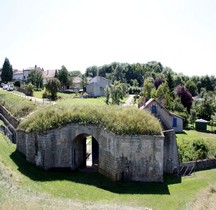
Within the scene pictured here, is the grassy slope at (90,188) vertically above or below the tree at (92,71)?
below

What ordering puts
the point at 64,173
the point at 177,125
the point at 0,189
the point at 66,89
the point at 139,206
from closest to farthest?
the point at 0,189, the point at 139,206, the point at 64,173, the point at 177,125, the point at 66,89

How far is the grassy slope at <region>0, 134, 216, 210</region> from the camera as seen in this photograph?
1483 centimetres

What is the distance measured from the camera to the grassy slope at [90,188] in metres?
14.8

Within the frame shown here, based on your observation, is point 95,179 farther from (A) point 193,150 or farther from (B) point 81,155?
(A) point 193,150

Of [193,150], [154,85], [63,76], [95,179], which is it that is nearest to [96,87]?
[63,76]

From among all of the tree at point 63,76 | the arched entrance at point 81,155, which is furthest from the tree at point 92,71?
the arched entrance at point 81,155

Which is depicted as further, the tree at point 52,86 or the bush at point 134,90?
the bush at point 134,90

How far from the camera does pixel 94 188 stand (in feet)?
56.4

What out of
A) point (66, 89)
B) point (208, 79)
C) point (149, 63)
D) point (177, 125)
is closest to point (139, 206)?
point (177, 125)

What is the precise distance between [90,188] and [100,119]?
5.02m

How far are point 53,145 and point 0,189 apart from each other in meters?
7.03

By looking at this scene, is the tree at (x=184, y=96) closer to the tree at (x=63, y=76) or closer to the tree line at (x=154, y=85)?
the tree line at (x=154, y=85)

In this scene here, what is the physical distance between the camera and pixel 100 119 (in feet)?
65.7

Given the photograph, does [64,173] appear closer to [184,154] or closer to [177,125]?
[184,154]
